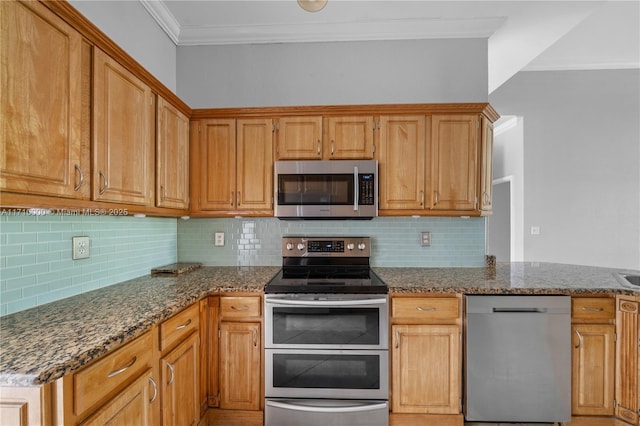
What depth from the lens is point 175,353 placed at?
4.86ft

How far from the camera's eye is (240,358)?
1.87 metres

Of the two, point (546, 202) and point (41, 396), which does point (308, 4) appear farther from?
point (546, 202)

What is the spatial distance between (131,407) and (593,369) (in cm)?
244

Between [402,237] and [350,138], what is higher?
[350,138]

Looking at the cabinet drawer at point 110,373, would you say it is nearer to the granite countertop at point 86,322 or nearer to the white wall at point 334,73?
the granite countertop at point 86,322

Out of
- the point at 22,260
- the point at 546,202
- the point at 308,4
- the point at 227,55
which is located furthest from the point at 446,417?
the point at 546,202

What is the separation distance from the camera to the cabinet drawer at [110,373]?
0.91 m

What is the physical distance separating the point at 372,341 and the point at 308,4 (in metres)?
→ 1.91

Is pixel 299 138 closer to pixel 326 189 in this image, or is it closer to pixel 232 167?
pixel 326 189

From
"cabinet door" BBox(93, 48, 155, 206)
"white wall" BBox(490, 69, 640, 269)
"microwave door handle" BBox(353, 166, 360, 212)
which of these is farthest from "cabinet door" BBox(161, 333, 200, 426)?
"white wall" BBox(490, 69, 640, 269)

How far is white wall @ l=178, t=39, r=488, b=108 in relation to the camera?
249cm

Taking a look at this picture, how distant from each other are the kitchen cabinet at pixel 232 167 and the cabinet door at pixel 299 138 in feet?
0.28

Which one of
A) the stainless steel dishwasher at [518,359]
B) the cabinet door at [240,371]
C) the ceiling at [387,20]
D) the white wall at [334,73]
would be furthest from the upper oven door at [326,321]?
the ceiling at [387,20]

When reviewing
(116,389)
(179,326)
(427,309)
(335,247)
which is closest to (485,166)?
(427,309)
